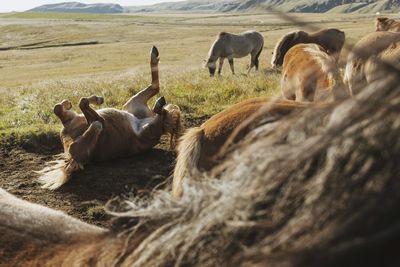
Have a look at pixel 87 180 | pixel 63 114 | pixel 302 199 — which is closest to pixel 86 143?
pixel 87 180

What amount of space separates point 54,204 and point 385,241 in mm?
5449

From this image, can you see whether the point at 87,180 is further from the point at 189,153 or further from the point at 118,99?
the point at 118,99

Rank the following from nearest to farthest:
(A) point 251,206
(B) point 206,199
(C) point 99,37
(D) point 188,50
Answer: (A) point 251,206 → (B) point 206,199 → (D) point 188,50 → (C) point 99,37

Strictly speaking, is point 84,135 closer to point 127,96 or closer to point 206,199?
point 127,96

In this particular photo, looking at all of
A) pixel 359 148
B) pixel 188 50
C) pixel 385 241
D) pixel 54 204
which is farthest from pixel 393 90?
pixel 188 50

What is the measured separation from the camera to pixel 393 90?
37.1 inches

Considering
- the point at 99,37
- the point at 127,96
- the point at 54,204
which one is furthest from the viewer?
the point at 99,37

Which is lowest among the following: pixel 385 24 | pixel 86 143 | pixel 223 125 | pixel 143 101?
pixel 86 143

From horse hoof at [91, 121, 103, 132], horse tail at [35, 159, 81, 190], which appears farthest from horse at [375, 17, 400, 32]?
horse tail at [35, 159, 81, 190]

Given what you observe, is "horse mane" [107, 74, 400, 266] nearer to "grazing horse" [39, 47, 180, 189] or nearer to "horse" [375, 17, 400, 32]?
"grazing horse" [39, 47, 180, 189]

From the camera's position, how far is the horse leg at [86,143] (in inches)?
262

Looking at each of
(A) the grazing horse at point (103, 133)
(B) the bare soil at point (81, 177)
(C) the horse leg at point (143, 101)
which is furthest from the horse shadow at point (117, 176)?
(C) the horse leg at point (143, 101)

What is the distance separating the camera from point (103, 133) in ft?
23.5

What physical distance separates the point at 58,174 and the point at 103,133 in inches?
38.2
